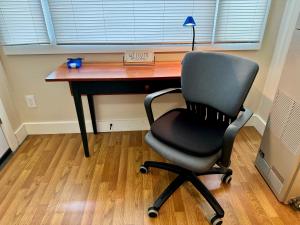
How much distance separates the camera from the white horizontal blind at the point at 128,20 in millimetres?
1736

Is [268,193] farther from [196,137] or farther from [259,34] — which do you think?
[259,34]

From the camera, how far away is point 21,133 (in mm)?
2080

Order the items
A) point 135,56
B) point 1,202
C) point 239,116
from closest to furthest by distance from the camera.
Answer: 1. point 239,116
2. point 1,202
3. point 135,56

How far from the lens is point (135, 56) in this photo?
5.86 ft

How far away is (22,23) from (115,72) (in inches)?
36.4

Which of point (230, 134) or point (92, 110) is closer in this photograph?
point (230, 134)

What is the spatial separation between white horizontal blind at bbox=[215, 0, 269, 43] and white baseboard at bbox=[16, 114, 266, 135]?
0.87m

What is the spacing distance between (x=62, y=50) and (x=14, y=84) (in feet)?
1.95

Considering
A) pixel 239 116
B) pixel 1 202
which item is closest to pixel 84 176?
pixel 1 202

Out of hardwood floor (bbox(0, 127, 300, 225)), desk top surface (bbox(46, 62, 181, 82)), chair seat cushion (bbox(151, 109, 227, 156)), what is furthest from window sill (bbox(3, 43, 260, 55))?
hardwood floor (bbox(0, 127, 300, 225))

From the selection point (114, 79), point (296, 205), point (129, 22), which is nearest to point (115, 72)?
point (114, 79)

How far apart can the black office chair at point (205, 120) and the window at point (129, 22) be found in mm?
593

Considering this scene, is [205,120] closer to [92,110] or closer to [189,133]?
[189,133]

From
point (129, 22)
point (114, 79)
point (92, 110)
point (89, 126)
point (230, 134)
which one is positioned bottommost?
point (89, 126)
